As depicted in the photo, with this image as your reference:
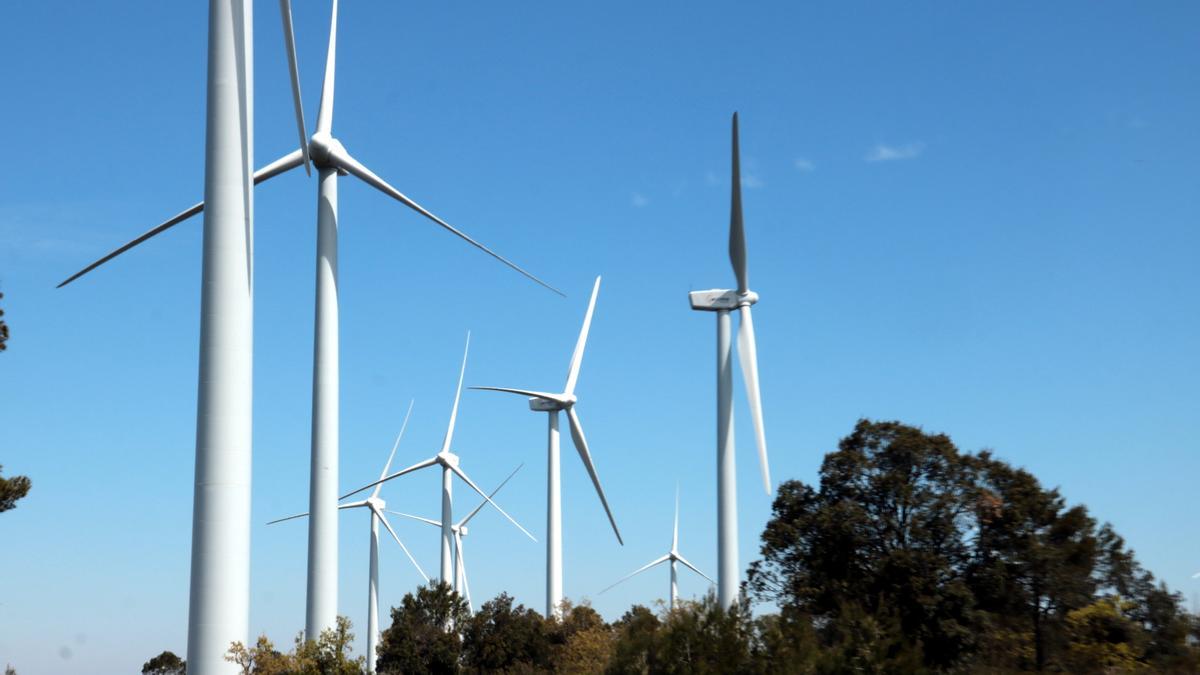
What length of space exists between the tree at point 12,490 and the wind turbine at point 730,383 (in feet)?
89.8

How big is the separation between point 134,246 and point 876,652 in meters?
29.1

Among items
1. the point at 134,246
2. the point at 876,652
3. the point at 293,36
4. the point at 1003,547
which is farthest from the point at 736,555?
the point at 293,36

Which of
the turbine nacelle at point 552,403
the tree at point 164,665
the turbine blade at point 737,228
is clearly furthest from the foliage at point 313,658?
the tree at point 164,665

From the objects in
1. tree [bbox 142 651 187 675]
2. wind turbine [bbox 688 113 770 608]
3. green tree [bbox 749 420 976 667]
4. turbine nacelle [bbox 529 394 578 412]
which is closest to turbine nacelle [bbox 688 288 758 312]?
wind turbine [bbox 688 113 770 608]

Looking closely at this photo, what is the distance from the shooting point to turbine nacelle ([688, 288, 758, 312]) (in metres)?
62.0

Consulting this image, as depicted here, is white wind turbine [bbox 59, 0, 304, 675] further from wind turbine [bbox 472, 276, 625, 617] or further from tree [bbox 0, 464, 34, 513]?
wind turbine [bbox 472, 276, 625, 617]

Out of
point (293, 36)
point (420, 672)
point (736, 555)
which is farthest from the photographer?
point (420, 672)

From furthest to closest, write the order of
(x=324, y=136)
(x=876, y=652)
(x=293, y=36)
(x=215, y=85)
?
(x=324, y=136), (x=876, y=652), (x=293, y=36), (x=215, y=85)

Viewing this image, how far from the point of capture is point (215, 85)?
28609 millimetres

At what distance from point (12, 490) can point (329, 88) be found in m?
19.5

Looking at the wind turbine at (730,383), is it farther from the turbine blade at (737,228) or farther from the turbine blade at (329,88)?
the turbine blade at (329,88)

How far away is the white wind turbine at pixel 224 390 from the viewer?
26.8 meters

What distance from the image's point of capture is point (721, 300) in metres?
62.2

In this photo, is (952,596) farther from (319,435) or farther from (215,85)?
(215,85)
